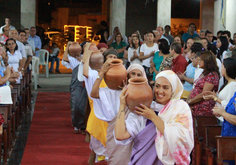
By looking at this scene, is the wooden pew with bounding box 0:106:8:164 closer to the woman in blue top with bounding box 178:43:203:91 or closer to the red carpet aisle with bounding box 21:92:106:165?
the red carpet aisle with bounding box 21:92:106:165

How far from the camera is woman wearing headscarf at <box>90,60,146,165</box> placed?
3.49m

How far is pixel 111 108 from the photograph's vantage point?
3939 millimetres

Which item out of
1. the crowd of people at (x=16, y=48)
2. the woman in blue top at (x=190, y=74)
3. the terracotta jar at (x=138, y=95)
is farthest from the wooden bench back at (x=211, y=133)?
the crowd of people at (x=16, y=48)

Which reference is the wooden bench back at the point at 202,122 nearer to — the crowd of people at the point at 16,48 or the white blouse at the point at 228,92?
the white blouse at the point at 228,92

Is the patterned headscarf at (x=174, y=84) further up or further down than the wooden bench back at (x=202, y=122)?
further up

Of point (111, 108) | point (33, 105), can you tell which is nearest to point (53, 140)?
point (111, 108)

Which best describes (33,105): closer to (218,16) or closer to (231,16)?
(231,16)

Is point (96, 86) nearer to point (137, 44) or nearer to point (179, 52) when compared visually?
point (179, 52)

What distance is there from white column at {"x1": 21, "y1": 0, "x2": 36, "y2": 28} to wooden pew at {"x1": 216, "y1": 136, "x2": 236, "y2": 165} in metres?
11.7

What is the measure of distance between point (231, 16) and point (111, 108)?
9.43 meters

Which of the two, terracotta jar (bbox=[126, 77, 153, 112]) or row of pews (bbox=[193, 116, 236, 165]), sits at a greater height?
terracotta jar (bbox=[126, 77, 153, 112])

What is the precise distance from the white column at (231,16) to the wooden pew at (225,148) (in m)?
8.85

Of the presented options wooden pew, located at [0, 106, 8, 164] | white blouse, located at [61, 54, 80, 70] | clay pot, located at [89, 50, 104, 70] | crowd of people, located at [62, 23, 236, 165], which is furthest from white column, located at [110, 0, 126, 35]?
clay pot, located at [89, 50, 104, 70]

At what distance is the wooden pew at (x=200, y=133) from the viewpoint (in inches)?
183
